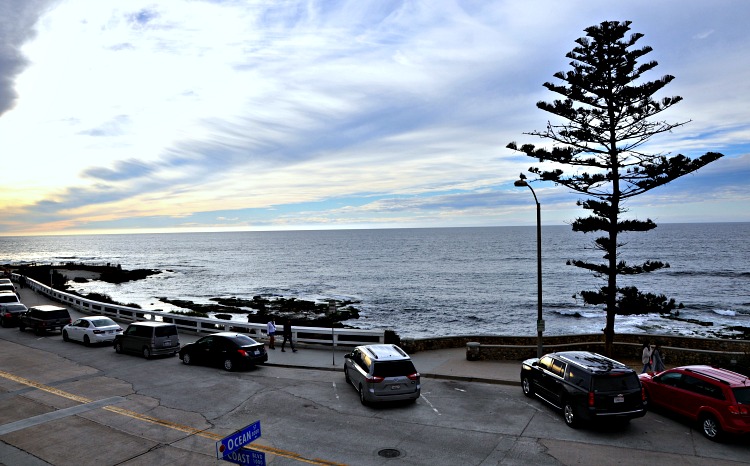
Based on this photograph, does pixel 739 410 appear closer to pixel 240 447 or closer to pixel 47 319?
pixel 240 447

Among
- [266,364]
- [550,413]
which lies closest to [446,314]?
[266,364]

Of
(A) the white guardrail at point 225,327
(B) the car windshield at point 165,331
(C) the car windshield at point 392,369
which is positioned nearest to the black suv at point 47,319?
(A) the white guardrail at point 225,327

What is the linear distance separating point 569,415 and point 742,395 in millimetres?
3838

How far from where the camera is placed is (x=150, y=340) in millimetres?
21562

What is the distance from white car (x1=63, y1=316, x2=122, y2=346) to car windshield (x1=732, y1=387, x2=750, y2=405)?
24509 millimetres

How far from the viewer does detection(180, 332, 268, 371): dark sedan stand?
1936 cm

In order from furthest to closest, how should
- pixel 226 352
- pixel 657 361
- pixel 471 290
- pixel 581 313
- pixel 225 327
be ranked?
pixel 471 290, pixel 581 313, pixel 225 327, pixel 226 352, pixel 657 361

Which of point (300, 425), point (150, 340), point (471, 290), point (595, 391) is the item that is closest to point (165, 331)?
point (150, 340)

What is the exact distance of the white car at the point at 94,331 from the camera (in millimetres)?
24219

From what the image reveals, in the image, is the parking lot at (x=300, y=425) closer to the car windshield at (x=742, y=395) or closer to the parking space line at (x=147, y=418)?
the parking space line at (x=147, y=418)

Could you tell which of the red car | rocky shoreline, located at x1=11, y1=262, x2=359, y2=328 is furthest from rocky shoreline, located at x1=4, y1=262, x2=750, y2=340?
the red car

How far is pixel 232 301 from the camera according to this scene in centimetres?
6806

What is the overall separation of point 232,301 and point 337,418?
188ft

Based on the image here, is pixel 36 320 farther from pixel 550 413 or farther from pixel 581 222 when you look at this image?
pixel 581 222
